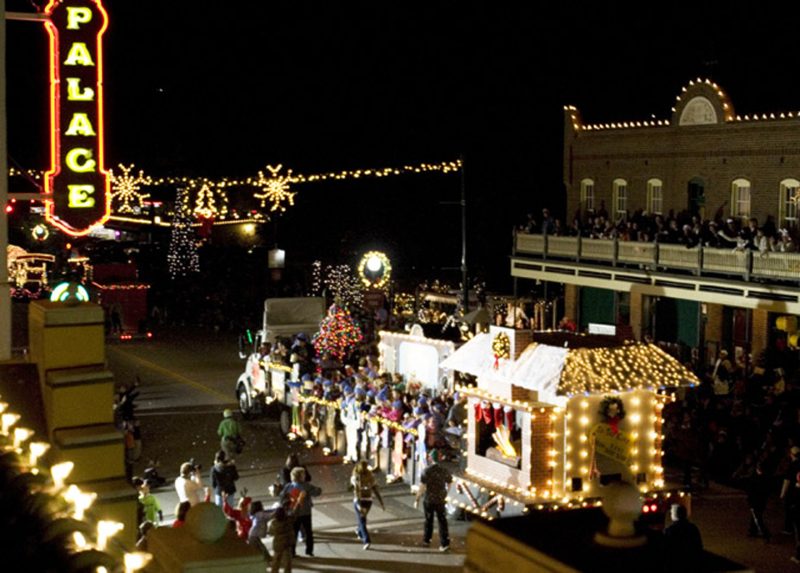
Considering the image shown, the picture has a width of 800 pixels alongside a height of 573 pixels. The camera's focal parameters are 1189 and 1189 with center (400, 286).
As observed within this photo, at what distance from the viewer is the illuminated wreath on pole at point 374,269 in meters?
37.8

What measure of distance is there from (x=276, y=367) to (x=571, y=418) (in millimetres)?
12185

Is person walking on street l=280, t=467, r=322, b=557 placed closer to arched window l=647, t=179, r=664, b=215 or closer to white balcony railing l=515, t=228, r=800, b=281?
white balcony railing l=515, t=228, r=800, b=281

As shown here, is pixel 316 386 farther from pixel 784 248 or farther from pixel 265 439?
pixel 784 248

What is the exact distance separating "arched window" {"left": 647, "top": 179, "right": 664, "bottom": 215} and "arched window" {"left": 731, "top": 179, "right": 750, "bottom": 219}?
3303 millimetres

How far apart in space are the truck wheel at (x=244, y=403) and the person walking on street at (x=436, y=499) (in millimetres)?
11317

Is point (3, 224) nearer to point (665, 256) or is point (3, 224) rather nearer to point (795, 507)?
point (795, 507)

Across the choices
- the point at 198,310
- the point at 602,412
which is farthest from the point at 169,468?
the point at 198,310

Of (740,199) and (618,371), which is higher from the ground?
(740,199)

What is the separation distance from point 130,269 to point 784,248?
82.1 feet

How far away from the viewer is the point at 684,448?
22.4 m

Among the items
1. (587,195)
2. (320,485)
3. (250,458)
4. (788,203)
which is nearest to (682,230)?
(788,203)

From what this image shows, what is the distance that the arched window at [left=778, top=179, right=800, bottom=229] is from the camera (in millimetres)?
31812

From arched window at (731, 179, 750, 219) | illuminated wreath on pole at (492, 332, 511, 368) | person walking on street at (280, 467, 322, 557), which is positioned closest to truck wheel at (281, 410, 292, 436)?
person walking on street at (280, 467, 322, 557)

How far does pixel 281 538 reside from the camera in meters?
15.2
